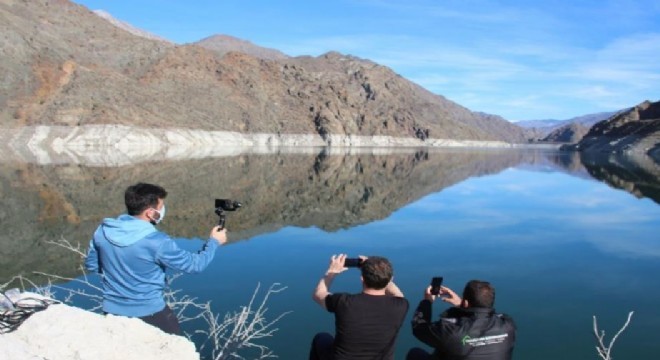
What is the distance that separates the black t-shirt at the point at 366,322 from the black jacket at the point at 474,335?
1.19 ft

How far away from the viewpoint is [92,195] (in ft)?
94.1

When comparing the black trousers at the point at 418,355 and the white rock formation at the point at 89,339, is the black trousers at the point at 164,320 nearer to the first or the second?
the white rock formation at the point at 89,339

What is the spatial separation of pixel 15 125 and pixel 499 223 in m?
77.4

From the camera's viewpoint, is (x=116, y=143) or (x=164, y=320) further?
(x=116, y=143)

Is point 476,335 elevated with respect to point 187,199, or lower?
elevated

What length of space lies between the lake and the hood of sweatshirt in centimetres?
403

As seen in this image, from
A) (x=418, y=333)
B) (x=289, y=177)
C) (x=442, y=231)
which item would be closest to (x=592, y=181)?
(x=289, y=177)

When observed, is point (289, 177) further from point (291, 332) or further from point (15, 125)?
point (15, 125)

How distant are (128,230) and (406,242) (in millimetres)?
14136

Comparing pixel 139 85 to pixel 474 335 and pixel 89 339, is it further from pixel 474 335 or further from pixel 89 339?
pixel 474 335

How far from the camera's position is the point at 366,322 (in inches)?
181

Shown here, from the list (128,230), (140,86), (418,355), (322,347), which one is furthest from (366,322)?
(140,86)

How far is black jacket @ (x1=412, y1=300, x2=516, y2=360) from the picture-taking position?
4598 mm

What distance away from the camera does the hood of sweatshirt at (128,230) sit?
16.0 ft
